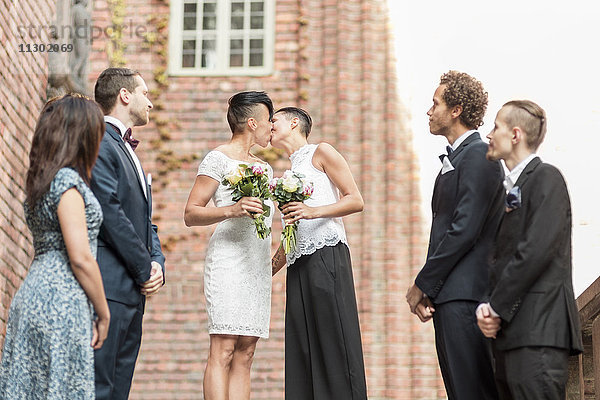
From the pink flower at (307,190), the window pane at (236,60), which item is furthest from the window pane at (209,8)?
the pink flower at (307,190)

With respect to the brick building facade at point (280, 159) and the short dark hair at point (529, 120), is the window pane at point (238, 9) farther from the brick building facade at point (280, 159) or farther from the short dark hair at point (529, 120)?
the short dark hair at point (529, 120)

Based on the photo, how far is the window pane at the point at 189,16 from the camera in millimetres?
9766

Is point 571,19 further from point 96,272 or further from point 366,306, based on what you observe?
point 96,272

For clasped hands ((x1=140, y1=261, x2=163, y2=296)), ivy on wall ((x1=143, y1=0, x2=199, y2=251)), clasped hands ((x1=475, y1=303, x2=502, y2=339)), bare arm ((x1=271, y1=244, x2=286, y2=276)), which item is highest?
ivy on wall ((x1=143, y1=0, x2=199, y2=251))

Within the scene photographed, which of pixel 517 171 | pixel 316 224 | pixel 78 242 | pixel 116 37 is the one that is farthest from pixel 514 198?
pixel 116 37

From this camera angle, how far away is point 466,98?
4961 mm

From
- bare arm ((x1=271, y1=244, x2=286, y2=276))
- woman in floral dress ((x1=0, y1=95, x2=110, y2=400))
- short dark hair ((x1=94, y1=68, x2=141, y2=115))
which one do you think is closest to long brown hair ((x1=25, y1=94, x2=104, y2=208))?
woman in floral dress ((x1=0, y1=95, x2=110, y2=400))

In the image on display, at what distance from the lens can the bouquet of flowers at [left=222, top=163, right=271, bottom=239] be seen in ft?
17.5

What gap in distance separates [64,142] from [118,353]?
3.72 ft

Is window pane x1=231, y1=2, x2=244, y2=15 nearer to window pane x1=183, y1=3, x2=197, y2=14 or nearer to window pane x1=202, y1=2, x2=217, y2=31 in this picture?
window pane x1=202, y1=2, x2=217, y2=31

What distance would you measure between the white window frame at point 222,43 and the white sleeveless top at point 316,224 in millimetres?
4071

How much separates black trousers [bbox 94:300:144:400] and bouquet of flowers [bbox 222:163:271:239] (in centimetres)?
93

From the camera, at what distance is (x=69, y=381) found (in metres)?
3.89

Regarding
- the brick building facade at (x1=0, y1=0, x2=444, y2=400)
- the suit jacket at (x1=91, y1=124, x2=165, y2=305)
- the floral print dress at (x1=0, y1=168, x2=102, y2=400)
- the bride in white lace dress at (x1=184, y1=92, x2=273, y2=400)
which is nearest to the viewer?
the floral print dress at (x1=0, y1=168, x2=102, y2=400)
